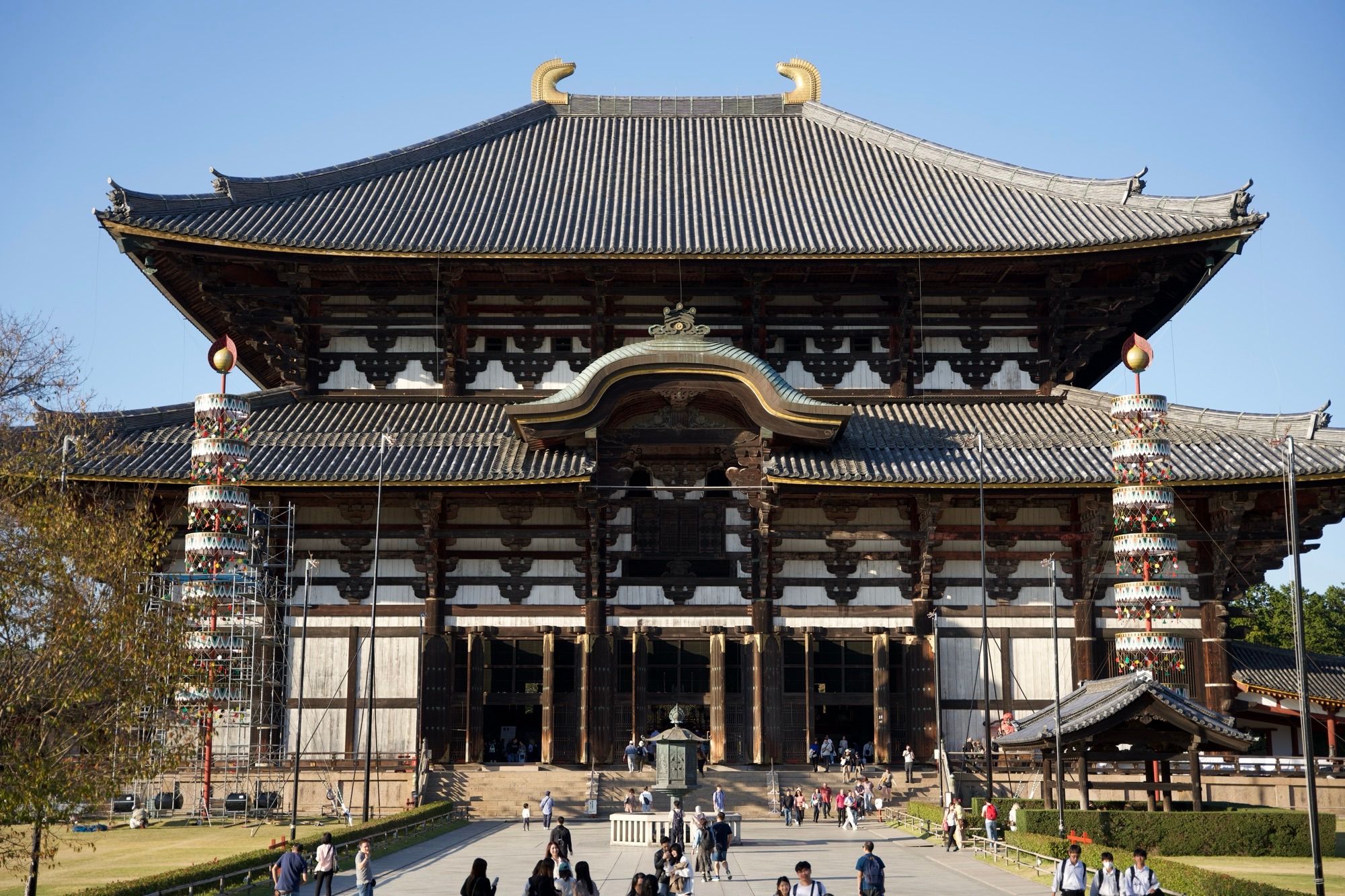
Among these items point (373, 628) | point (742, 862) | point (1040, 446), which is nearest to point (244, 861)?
point (742, 862)

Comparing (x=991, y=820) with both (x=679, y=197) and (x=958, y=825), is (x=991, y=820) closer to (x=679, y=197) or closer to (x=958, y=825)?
(x=958, y=825)

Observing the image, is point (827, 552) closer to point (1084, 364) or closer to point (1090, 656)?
point (1090, 656)

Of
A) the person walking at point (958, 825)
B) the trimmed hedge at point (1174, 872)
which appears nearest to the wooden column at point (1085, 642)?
the person walking at point (958, 825)

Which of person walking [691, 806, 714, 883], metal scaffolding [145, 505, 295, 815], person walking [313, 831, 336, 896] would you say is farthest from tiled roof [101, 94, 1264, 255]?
person walking [313, 831, 336, 896]

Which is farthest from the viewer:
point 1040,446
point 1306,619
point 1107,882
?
point 1306,619

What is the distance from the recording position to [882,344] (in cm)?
4847

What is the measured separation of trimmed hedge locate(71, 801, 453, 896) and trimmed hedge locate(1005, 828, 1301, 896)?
14.2 m

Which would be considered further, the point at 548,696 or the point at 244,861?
the point at 548,696

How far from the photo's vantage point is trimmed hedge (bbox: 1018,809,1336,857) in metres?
31.8

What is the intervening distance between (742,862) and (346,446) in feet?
63.3

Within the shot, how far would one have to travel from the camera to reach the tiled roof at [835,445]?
41844 millimetres

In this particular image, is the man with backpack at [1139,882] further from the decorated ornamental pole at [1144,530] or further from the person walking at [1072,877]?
the decorated ornamental pole at [1144,530]

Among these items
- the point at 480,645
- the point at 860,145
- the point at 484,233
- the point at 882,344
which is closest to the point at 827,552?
the point at 882,344

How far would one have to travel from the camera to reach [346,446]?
4384cm
